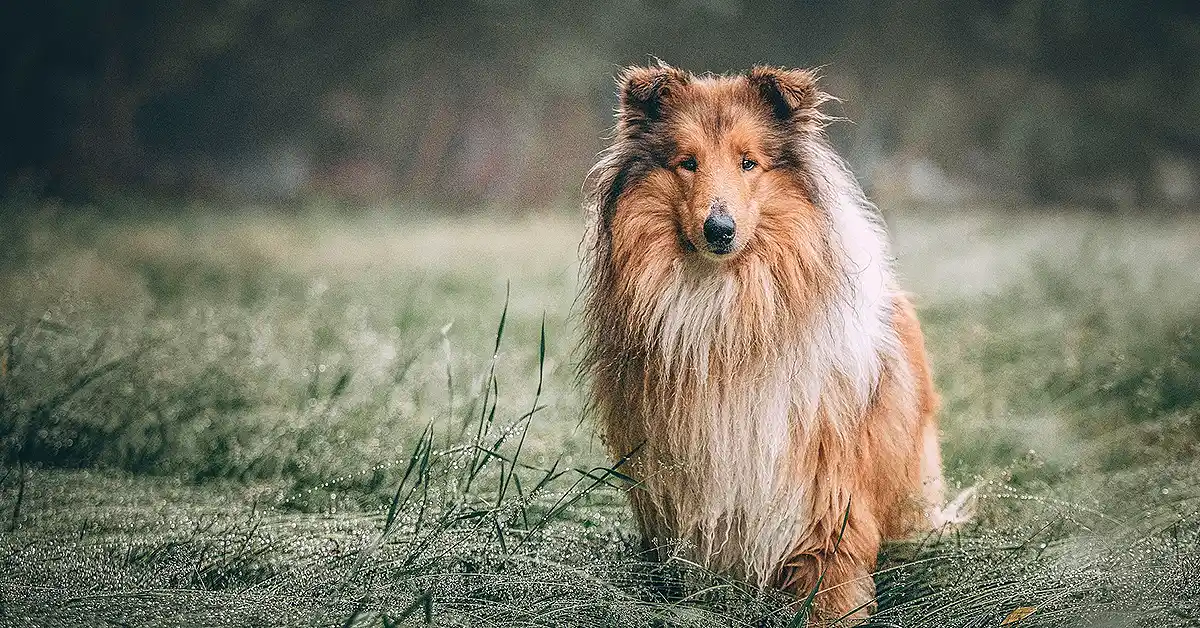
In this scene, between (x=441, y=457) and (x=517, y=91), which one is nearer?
(x=441, y=457)

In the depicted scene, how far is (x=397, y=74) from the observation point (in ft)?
29.6

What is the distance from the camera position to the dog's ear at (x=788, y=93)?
284 centimetres

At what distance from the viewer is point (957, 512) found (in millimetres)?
3420

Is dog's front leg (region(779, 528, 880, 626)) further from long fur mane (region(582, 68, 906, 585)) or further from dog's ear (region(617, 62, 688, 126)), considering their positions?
dog's ear (region(617, 62, 688, 126))

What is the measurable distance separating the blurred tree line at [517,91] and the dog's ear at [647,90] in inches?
182

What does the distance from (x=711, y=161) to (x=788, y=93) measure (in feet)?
0.91

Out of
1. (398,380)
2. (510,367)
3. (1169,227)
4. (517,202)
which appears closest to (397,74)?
(517,202)

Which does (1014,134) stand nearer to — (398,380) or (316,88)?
(316,88)

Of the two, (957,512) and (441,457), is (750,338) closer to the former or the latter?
(441,457)

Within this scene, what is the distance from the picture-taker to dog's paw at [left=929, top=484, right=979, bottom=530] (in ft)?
10.6

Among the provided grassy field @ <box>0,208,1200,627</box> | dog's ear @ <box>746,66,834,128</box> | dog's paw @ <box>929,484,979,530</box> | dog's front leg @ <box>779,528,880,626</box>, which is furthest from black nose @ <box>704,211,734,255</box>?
dog's paw @ <box>929,484,979,530</box>

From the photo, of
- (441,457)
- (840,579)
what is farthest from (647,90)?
(840,579)

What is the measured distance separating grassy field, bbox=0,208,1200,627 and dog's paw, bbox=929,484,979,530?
3.3 inches

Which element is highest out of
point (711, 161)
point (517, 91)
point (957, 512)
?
point (517, 91)
